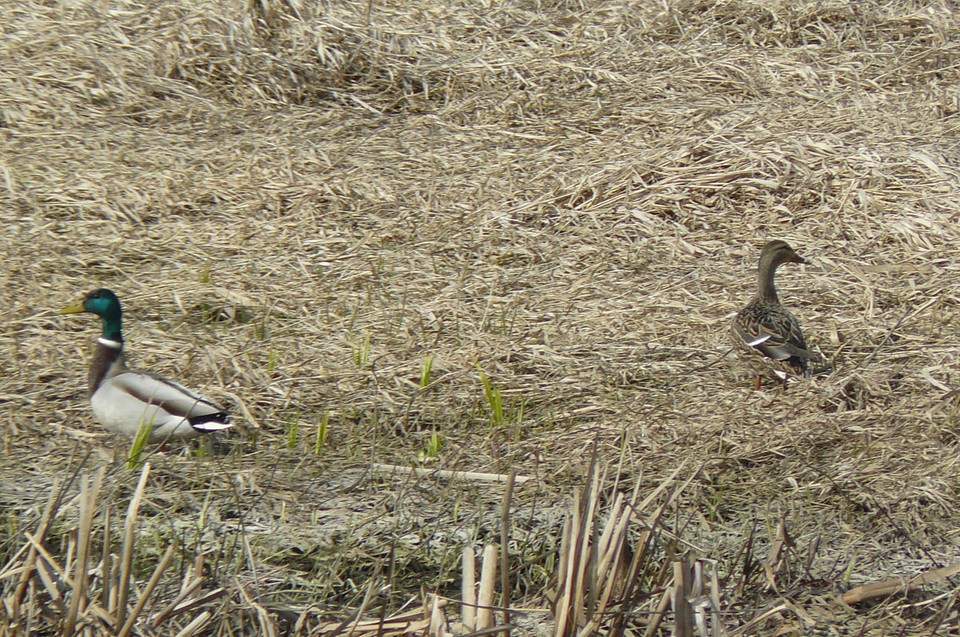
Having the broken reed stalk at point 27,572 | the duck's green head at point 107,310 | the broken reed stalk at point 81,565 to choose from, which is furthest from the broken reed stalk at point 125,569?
the duck's green head at point 107,310

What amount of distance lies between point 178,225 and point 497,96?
2027 mm

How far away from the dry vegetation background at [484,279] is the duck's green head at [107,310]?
0.93 feet

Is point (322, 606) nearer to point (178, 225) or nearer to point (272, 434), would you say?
point (272, 434)

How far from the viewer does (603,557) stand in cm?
298

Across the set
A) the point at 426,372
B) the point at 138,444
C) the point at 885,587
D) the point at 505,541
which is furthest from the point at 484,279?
the point at 505,541

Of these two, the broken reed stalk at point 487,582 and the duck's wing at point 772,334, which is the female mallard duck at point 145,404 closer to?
the broken reed stalk at point 487,582

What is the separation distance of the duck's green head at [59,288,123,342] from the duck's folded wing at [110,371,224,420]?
9.6 inches

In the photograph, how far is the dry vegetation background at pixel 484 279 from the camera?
3.83m

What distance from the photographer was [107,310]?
182 inches

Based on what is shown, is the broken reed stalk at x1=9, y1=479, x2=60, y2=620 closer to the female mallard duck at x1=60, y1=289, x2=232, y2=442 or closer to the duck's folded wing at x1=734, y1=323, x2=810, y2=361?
the female mallard duck at x1=60, y1=289, x2=232, y2=442

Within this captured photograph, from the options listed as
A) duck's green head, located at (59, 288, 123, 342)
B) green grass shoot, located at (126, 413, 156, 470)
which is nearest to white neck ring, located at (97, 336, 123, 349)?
duck's green head, located at (59, 288, 123, 342)

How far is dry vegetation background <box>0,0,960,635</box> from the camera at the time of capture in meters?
3.83

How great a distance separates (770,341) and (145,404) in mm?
2197

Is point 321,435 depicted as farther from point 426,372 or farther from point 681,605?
point 681,605
